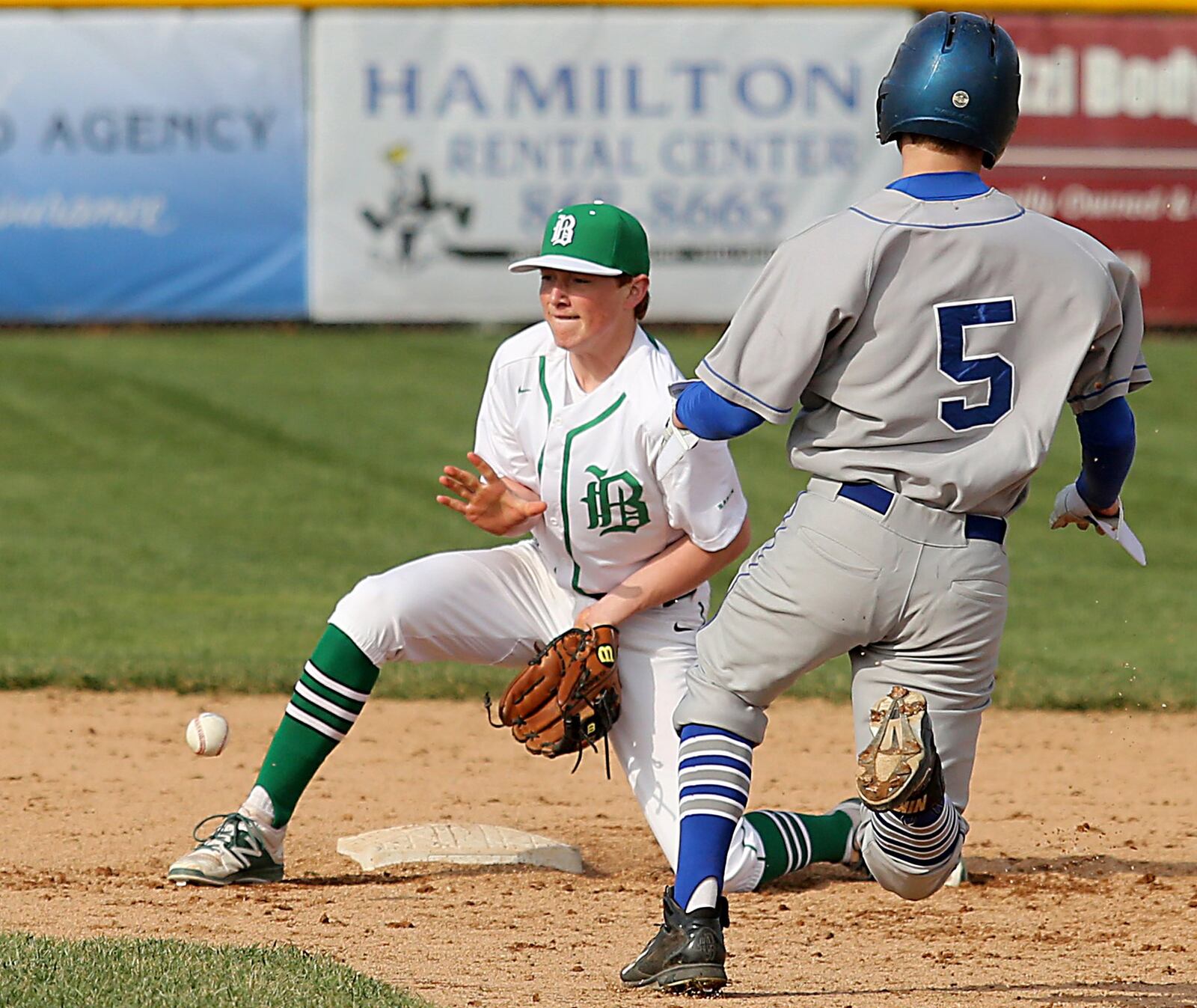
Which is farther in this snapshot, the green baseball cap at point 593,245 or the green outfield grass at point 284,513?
the green outfield grass at point 284,513

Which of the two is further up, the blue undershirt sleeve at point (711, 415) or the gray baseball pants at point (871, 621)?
the blue undershirt sleeve at point (711, 415)

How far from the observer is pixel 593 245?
412 centimetres

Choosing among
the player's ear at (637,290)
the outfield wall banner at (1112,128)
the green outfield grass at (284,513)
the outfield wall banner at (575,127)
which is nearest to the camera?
the player's ear at (637,290)

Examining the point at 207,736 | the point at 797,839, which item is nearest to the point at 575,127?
the point at 207,736

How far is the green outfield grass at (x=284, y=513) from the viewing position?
7285 millimetres

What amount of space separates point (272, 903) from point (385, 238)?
9.31 m

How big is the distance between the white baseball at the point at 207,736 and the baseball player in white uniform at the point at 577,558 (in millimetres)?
476

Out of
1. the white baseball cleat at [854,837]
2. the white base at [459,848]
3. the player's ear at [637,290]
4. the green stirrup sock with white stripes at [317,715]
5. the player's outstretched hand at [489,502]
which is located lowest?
the white base at [459,848]

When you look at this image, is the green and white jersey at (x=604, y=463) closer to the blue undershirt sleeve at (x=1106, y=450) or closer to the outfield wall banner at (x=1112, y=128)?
the blue undershirt sleeve at (x=1106, y=450)

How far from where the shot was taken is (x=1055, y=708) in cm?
686

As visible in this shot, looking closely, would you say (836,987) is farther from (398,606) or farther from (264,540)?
(264,540)

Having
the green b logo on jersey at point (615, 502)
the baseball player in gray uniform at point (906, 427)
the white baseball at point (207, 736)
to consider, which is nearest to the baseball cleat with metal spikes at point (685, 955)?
the baseball player in gray uniform at point (906, 427)

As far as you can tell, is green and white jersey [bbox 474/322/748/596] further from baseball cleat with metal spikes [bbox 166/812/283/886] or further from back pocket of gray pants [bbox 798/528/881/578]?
baseball cleat with metal spikes [bbox 166/812/283/886]

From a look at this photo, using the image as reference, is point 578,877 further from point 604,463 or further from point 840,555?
point 840,555
